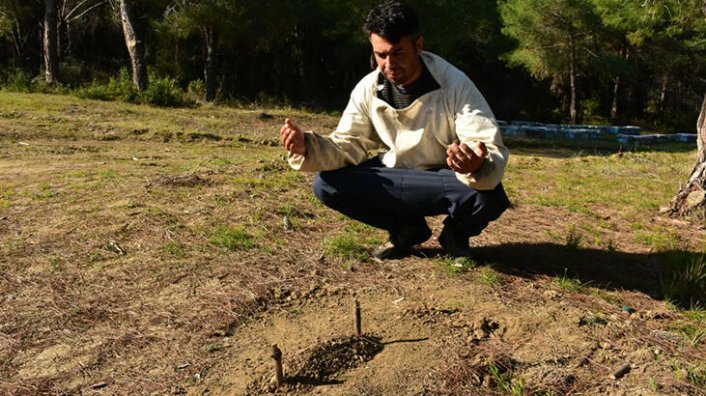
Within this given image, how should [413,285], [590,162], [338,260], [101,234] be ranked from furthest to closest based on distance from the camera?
[590,162] < [101,234] < [338,260] < [413,285]

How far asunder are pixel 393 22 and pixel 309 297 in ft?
4.06

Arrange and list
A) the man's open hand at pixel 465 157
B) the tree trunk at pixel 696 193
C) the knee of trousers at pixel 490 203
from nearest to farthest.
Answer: the man's open hand at pixel 465 157, the knee of trousers at pixel 490 203, the tree trunk at pixel 696 193

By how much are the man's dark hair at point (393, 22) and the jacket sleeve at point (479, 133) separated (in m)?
0.35

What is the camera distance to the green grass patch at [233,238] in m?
3.25

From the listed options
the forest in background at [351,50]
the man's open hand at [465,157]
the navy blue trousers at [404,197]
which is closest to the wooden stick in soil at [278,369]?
the man's open hand at [465,157]

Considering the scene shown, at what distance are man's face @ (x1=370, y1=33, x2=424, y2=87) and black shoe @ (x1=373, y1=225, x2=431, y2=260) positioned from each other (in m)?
0.78

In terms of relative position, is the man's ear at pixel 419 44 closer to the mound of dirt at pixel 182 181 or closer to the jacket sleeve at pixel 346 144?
the jacket sleeve at pixel 346 144

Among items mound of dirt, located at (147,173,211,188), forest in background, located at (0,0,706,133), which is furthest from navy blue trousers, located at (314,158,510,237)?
forest in background, located at (0,0,706,133)

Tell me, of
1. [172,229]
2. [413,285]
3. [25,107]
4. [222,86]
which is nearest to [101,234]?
[172,229]

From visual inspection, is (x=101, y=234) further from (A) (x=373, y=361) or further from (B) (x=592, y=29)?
(B) (x=592, y=29)

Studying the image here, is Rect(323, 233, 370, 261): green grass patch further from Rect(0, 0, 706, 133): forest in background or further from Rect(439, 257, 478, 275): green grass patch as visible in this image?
Rect(0, 0, 706, 133): forest in background

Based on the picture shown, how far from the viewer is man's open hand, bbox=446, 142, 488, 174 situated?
2.31 m

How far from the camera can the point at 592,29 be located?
17.5 meters

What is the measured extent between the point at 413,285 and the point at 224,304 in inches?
33.6
